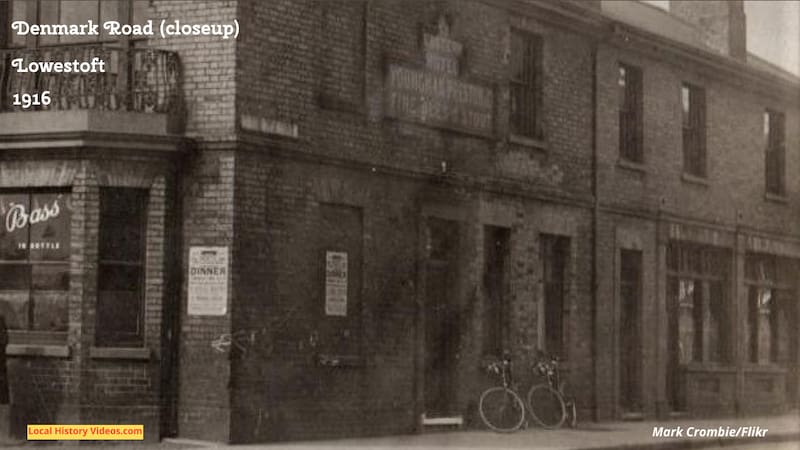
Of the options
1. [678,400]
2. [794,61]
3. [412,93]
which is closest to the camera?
[794,61]

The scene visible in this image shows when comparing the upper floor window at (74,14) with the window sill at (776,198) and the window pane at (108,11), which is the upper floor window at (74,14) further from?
the window sill at (776,198)

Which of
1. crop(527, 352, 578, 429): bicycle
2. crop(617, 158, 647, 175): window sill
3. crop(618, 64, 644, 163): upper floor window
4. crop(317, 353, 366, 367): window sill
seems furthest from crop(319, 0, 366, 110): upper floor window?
crop(618, 64, 644, 163): upper floor window

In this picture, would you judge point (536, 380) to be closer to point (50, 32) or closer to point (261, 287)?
point (261, 287)

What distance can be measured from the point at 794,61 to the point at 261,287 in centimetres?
690

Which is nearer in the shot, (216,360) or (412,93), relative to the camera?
(216,360)

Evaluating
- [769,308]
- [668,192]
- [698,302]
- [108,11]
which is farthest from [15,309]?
[769,308]

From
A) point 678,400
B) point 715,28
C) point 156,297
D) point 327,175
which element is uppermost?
point 715,28

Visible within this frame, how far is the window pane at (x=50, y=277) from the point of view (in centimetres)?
1628

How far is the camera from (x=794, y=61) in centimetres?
1409

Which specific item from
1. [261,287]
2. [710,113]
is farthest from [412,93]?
[710,113]

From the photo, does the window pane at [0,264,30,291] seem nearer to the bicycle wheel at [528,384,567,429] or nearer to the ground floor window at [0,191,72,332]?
the ground floor window at [0,191,72,332]

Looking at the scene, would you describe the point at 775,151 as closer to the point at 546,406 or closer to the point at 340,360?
the point at 546,406
